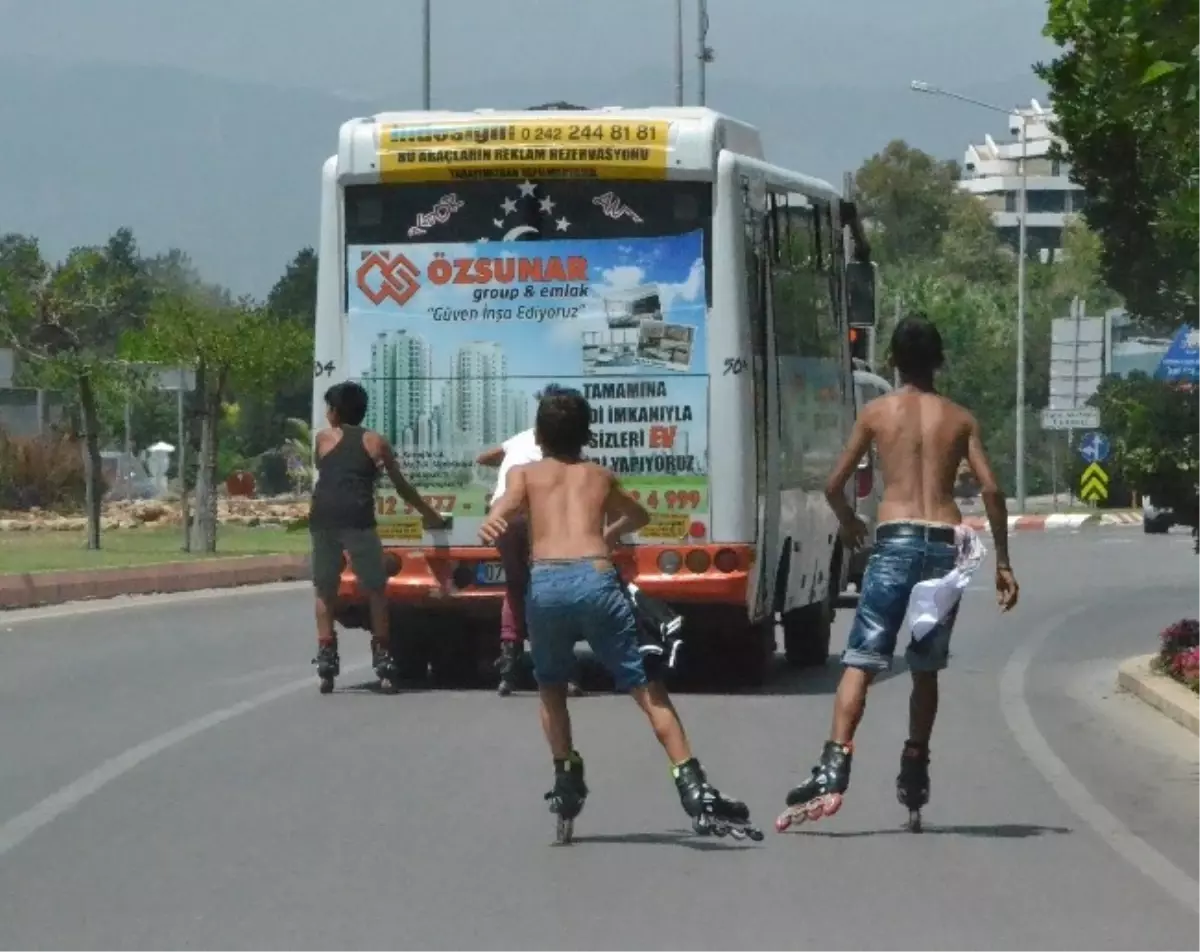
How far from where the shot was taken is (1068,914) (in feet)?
30.1

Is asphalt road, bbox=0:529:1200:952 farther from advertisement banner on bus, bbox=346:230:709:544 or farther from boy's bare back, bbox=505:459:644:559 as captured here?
advertisement banner on bus, bbox=346:230:709:544

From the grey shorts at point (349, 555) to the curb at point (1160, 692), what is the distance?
15.1 ft

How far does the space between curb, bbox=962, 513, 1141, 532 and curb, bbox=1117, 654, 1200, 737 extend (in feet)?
115

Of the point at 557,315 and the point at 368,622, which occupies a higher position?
the point at 557,315

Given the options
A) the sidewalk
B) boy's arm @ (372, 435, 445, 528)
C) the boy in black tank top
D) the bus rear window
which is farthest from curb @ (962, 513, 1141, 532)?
boy's arm @ (372, 435, 445, 528)

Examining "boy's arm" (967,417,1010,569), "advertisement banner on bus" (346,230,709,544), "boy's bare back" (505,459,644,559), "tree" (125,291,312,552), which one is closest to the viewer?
"boy's bare back" (505,459,644,559)

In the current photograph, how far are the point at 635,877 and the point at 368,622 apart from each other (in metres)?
8.55

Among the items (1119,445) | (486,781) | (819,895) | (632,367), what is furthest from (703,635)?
(819,895)

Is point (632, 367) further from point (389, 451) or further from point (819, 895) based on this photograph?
point (819, 895)

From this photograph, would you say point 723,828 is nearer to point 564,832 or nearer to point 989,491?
point 564,832

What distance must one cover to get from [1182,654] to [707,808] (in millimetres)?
8068

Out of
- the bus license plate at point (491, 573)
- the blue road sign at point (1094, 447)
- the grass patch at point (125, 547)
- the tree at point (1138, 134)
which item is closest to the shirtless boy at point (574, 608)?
the tree at point (1138, 134)

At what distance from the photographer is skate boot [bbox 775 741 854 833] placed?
10.8 metres

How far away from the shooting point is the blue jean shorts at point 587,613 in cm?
1057
